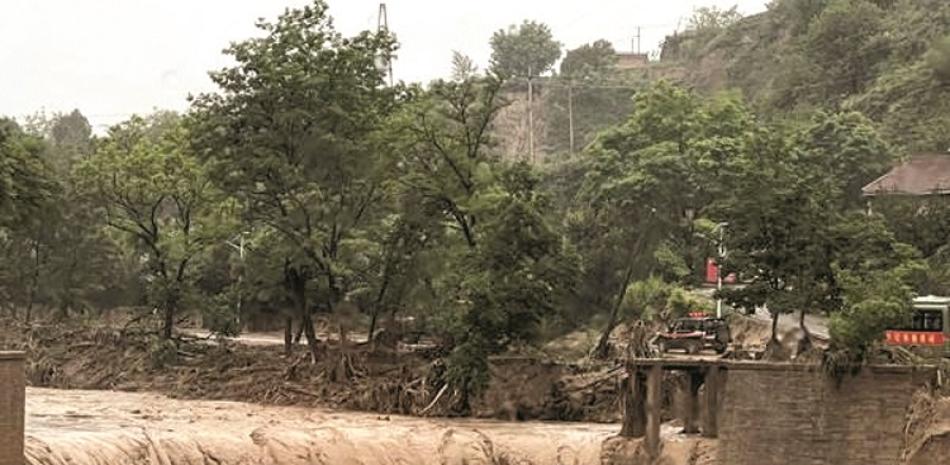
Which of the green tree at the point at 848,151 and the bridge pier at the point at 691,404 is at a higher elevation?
the green tree at the point at 848,151

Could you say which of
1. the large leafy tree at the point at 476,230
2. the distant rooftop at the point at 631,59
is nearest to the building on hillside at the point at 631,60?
the distant rooftop at the point at 631,59

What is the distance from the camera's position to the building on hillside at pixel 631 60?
133875 mm

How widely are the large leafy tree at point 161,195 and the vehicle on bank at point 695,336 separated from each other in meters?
21.5

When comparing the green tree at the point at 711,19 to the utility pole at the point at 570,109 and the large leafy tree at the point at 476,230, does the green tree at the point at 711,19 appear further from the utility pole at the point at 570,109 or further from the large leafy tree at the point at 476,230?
the large leafy tree at the point at 476,230

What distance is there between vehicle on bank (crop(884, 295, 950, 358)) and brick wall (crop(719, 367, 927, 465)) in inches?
342

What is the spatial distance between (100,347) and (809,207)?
36.7 metres

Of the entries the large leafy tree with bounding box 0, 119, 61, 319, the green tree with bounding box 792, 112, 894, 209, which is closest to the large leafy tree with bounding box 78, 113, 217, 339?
the large leafy tree with bounding box 0, 119, 61, 319

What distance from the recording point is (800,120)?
259 ft

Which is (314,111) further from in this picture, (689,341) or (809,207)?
(809,207)

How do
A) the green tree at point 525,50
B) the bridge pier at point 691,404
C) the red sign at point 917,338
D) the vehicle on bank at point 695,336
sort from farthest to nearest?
the green tree at point 525,50 → the vehicle on bank at point 695,336 → the red sign at point 917,338 → the bridge pier at point 691,404

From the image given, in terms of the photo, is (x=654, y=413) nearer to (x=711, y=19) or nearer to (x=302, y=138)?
(x=302, y=138)

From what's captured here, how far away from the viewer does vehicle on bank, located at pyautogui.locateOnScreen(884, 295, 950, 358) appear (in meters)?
44.8

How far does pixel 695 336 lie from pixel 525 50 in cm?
8662

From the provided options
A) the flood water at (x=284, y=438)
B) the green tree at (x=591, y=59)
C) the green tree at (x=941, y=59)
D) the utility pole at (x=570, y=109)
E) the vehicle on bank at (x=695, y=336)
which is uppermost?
the green tree at (x=591, y=59)
